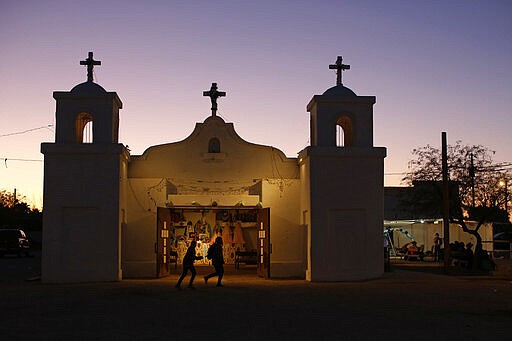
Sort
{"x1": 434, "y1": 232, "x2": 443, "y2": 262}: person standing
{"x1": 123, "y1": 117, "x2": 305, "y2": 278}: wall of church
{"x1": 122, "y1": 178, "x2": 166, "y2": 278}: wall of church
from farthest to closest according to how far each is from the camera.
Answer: {"x1": 434, "y1": 232, "x2": 443, "y2": 262}: person standing, {"x1": 123, "y1": 117, "x2": 305, "y2": 278}: wall of church, {"x1": 122, "y1": 178, "x2": 166, "y2": 278}: wall of church

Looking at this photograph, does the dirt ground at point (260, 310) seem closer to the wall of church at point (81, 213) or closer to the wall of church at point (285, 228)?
the wall of church at point (81, 213)

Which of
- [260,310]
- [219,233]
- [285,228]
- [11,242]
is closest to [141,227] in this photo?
[285,228]

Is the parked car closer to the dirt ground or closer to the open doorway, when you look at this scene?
the open doorway

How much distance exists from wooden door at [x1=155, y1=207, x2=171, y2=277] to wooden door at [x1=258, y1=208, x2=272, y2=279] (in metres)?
3.57

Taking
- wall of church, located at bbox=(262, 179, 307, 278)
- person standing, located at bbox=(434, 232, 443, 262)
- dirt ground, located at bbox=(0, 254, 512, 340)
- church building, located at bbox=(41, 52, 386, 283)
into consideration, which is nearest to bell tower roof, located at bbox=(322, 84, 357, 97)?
church building, located at bbox=(41, 52, 386, 283)

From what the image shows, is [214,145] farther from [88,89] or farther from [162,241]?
[88,89]

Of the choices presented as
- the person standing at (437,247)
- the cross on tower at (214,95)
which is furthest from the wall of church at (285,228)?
the person standing at (437,247)

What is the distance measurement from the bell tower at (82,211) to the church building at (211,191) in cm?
3

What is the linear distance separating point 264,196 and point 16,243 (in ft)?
71.9

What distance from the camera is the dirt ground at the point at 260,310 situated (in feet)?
39.8

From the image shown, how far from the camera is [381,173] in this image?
80.2ft

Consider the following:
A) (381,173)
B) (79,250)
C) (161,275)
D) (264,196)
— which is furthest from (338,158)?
(79,250)

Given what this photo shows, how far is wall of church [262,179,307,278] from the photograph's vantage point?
25625 millimetres

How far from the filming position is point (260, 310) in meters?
15.4
